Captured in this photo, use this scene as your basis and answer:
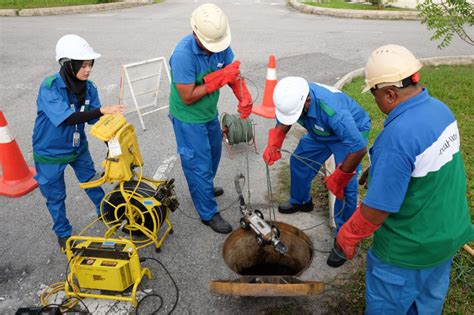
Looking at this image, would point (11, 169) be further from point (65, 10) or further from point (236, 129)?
point (65, 10)

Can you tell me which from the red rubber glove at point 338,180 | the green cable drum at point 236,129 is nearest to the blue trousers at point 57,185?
the green cable drum at point 236,129

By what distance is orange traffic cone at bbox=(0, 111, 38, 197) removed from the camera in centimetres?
459

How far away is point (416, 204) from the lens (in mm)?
2098

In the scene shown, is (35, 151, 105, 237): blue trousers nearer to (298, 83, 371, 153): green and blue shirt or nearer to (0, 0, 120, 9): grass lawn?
(298, 83, 371, 153): green and blue shirt

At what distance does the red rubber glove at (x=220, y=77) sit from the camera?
3475 millimetres

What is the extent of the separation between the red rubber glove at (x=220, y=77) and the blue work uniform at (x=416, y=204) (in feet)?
5.65

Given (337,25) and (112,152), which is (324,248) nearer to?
(112,152)

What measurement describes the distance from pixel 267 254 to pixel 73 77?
239 cm

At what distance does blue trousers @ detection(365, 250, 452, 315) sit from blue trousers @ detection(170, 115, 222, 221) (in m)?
1.81

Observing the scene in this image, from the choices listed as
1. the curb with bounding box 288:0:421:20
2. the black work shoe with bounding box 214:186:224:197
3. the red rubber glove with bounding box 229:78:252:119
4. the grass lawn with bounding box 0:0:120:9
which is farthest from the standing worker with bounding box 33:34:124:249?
the grass lawn with bounding box 0:0:120:9

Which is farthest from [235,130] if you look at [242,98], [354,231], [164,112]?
[354,231]

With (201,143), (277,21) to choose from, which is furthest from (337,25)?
(201,143)

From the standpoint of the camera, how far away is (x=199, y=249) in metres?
3.73

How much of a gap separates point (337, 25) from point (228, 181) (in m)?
8.60
